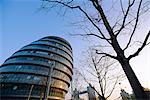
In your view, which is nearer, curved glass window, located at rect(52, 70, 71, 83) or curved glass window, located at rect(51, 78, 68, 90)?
curved glass window, located at rect(51, 78, 68, 90)

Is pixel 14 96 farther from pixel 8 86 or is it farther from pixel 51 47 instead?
pixel 51 47

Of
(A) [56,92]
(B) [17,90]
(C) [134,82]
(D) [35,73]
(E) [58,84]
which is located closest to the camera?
(C) [134,82]

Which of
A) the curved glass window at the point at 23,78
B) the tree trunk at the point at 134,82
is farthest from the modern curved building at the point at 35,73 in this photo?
the tree trunk at the point at 134,82

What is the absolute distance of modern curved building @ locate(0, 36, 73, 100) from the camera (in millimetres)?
42750

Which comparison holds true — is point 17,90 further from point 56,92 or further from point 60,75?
point 60,75

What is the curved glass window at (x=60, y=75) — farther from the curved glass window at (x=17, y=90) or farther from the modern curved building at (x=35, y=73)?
the curved glass window at (x=17, y=90)

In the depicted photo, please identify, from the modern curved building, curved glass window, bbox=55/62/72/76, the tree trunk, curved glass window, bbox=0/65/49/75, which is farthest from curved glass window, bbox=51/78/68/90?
the tree trunk

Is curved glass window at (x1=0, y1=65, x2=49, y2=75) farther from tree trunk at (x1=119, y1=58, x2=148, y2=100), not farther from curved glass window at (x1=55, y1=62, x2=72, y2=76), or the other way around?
tree trunk at (x1=119, y1=58, x2=148, y2=100)

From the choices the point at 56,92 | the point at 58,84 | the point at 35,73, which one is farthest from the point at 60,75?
the point at 35,73

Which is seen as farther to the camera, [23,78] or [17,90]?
[23,78]

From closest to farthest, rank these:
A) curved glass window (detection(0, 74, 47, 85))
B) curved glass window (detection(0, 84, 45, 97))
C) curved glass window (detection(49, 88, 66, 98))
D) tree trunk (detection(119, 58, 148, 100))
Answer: tree trunk (detection(119, 58, 148, 100)), curved glass window (detection(0, 84, 45, 97)), curved glass window (detection(0, 74, 47, 85)), curved glass window (detection(49, 88, 66, 98))

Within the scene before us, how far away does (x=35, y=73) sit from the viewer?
1779 inches

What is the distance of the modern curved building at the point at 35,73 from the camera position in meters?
42.8

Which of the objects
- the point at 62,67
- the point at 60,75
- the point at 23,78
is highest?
the point at 62,67
